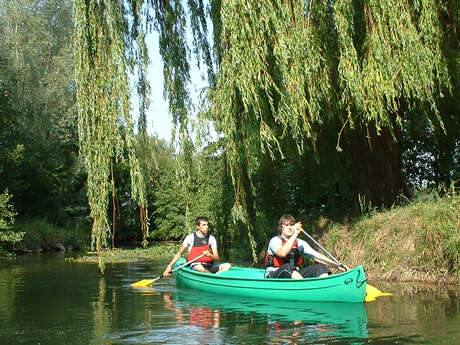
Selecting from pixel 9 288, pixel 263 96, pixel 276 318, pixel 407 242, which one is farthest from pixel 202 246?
pixel 276 318

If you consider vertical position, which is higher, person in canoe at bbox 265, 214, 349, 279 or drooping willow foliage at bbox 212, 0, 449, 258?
drooping willow foliage at bbox 212, 0, 449, 258

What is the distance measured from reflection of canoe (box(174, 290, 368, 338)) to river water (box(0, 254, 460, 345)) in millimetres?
10

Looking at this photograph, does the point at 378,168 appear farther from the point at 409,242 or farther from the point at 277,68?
the point at 277,68

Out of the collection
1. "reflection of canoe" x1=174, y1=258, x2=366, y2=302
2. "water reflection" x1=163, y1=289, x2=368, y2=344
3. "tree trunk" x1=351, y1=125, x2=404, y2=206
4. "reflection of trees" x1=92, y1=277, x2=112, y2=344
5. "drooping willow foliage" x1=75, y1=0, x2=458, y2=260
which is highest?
"drooping willow foliage" x1=75, y1=0, x2=458, y2=260

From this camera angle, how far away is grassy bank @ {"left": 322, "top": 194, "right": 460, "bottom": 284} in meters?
9.31

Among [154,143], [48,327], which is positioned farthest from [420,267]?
[48,327]

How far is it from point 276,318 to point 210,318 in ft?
2.52

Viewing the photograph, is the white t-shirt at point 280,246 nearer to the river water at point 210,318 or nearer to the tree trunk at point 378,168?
the river water at point 210,318

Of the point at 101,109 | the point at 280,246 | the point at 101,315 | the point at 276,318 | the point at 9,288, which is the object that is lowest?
the point at 276,318

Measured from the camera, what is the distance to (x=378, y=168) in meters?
12.1

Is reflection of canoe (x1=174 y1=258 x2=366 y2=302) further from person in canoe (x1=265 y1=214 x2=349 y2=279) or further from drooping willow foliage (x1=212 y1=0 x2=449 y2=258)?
drooping willow foliage (x1=212 y1=0 x2=449 y2=258)

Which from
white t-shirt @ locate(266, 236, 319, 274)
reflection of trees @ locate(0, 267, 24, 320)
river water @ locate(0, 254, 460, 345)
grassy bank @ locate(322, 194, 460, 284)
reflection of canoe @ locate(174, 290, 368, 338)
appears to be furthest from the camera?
grassy bank @ locate(322, 194, 460, 284)

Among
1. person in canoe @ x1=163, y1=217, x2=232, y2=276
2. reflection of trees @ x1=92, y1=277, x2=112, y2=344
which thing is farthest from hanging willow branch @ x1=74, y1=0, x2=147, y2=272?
person in canoe @ x1=163, y1=217, x2=232, y2=276

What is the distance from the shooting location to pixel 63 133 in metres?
30.5
